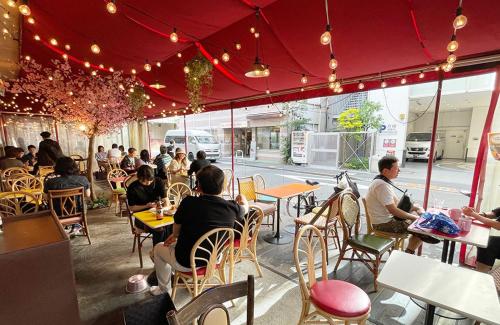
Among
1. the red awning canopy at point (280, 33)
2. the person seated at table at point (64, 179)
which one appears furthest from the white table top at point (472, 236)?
the person seated at table at point (64, 179)

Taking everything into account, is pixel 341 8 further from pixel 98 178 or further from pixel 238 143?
pixel 238 143

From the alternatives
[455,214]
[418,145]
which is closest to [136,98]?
[455,214]

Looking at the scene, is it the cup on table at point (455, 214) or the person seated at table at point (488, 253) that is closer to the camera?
the person seated at table at point (488, 253)

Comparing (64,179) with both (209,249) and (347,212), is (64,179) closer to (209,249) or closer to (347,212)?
(209,249)

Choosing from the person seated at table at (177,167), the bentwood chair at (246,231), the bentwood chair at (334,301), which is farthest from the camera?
A: the person seated at table at (177,167)

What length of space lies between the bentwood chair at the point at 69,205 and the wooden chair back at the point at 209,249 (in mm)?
2319

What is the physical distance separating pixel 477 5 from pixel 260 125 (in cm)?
1312

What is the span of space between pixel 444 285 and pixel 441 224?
102cm

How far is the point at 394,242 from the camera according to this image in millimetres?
2590

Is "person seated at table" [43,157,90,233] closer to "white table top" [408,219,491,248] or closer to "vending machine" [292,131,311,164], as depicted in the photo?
"white table top" [408,219,491,248]

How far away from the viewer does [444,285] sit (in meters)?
1.33

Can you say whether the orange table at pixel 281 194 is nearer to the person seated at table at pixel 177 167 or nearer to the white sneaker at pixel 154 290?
the white sneaker at pixel 154 290

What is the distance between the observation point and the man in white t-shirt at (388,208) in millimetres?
2627

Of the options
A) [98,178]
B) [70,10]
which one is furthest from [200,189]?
[98,178]
